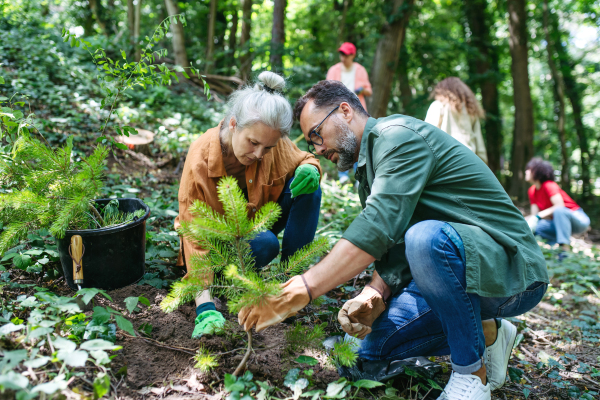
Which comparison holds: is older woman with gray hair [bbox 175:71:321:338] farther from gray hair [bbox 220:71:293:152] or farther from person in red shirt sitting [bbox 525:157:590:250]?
person in red shirt sitting [bbox 525:157:590:250]

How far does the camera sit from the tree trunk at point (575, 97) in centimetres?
1115

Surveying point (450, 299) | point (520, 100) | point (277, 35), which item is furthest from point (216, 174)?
point (520, 100)

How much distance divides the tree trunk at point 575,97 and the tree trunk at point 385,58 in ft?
23.5

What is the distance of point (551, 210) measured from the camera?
4.73m

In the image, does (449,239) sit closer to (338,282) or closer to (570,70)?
(338,282)

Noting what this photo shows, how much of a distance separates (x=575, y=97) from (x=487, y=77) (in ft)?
15.3

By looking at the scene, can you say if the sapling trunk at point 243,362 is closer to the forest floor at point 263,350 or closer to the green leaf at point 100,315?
the forest floor at point 263,350

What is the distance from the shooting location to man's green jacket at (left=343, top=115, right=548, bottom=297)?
1.40m

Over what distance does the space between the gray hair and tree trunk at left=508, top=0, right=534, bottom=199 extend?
8262 mm

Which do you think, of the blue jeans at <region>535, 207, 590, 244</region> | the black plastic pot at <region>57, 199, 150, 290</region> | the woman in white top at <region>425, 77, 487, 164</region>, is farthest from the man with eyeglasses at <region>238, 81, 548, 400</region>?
the blue jeans at <region>535, 207, 590, 244</region>

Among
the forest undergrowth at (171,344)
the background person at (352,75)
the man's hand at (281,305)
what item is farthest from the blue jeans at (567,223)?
the man's hand at (281,305)

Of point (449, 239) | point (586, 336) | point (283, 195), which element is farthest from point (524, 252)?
point (586, 336)

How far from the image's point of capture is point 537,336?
254 centimetres

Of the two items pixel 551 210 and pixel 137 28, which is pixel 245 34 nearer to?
pixel 137 28
